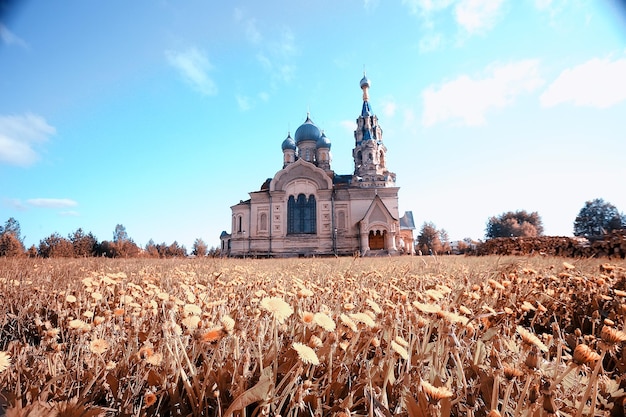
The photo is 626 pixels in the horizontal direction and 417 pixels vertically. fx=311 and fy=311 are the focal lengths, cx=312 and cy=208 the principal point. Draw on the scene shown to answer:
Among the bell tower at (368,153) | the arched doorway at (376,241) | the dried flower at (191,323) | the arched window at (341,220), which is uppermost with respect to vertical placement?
the bell tower at (368,153)

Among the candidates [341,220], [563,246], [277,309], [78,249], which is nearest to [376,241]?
[341,220]

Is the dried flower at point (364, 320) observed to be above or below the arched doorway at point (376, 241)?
below

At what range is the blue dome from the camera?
33469mm

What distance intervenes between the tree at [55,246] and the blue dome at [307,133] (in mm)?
24319

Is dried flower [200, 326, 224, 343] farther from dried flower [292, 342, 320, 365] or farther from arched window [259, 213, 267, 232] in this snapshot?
arched window [259, 213, 267, 232]

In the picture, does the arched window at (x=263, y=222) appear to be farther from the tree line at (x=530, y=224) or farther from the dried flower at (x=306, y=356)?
the dried flower at (x=306, y=356)

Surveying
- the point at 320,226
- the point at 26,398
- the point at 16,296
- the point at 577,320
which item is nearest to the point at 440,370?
the point at 26,398

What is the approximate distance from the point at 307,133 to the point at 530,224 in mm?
34136

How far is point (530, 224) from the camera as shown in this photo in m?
43.5

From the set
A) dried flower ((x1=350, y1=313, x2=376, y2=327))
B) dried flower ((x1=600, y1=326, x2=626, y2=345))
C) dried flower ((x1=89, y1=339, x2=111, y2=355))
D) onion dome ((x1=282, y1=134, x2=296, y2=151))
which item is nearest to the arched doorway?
onion dome ((x1=282, y1=134, x2=296, y2=151))

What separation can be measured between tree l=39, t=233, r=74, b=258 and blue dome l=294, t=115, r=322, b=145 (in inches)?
957

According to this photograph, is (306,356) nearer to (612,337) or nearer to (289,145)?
(612,337)

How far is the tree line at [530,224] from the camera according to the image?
38.4 metres

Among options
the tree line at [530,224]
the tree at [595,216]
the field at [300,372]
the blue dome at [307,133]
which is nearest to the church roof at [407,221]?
the tree line at [530,224]
